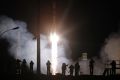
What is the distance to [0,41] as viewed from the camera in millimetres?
A: 57094

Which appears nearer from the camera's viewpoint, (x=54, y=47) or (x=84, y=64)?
(x=84, y=64)

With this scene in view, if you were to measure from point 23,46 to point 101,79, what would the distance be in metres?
23.8

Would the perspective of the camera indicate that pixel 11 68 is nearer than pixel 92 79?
No

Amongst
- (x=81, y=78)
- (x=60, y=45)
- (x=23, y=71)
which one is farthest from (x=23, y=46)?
(x=81, y=78)

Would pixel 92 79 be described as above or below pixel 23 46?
below

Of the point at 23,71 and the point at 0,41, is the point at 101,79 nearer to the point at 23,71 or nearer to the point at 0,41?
the point at 23,71

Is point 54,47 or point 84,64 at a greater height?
point 54,47

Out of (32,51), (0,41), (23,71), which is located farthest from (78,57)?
→ (23,71)

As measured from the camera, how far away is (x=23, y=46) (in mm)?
59969

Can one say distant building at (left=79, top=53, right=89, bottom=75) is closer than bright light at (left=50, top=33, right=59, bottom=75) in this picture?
Yes

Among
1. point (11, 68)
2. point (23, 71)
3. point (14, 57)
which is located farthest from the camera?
point (14, 57)

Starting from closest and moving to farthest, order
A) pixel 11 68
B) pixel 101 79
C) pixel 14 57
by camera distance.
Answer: pixel 101 79 < pixel 11 68 < pixel 14 57

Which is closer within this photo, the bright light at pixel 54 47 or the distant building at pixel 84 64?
the distant building at pixel 84 64

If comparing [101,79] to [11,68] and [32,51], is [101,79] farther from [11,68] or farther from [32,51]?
[32,51]
